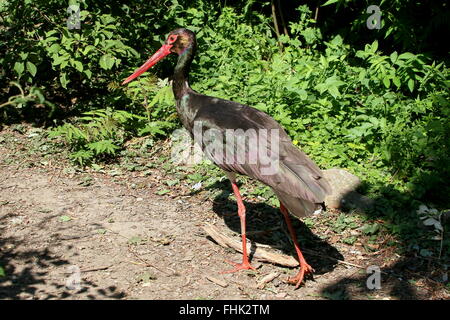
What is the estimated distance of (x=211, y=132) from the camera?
189 inches

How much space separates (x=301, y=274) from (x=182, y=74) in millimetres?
2239

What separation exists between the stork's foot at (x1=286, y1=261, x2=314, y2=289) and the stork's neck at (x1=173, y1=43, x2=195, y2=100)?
78.5 inches

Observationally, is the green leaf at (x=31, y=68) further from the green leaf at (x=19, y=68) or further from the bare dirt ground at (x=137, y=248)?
the bare dirt ground at (x=137, y=248)

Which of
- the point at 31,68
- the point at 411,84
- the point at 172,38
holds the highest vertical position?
the point at 172,38

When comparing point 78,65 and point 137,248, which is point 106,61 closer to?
point 78,65

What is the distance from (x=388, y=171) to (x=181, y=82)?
91.4 inches

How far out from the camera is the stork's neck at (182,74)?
209 inches

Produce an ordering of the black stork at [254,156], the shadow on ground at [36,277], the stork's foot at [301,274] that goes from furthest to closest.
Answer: the stork's foot at [301,274], the black stork at [254,156], the shadow on ground at [36,277]

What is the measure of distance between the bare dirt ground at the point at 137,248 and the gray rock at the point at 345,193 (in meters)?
0.13

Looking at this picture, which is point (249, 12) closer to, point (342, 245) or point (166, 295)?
point (342, 245)

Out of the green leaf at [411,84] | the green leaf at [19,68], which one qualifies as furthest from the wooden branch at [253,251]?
the green leaf at [19,68]

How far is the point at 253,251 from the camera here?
4734 mm

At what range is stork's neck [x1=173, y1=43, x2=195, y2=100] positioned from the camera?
5.30m

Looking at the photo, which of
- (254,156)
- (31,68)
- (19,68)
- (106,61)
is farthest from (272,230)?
(19,68)
